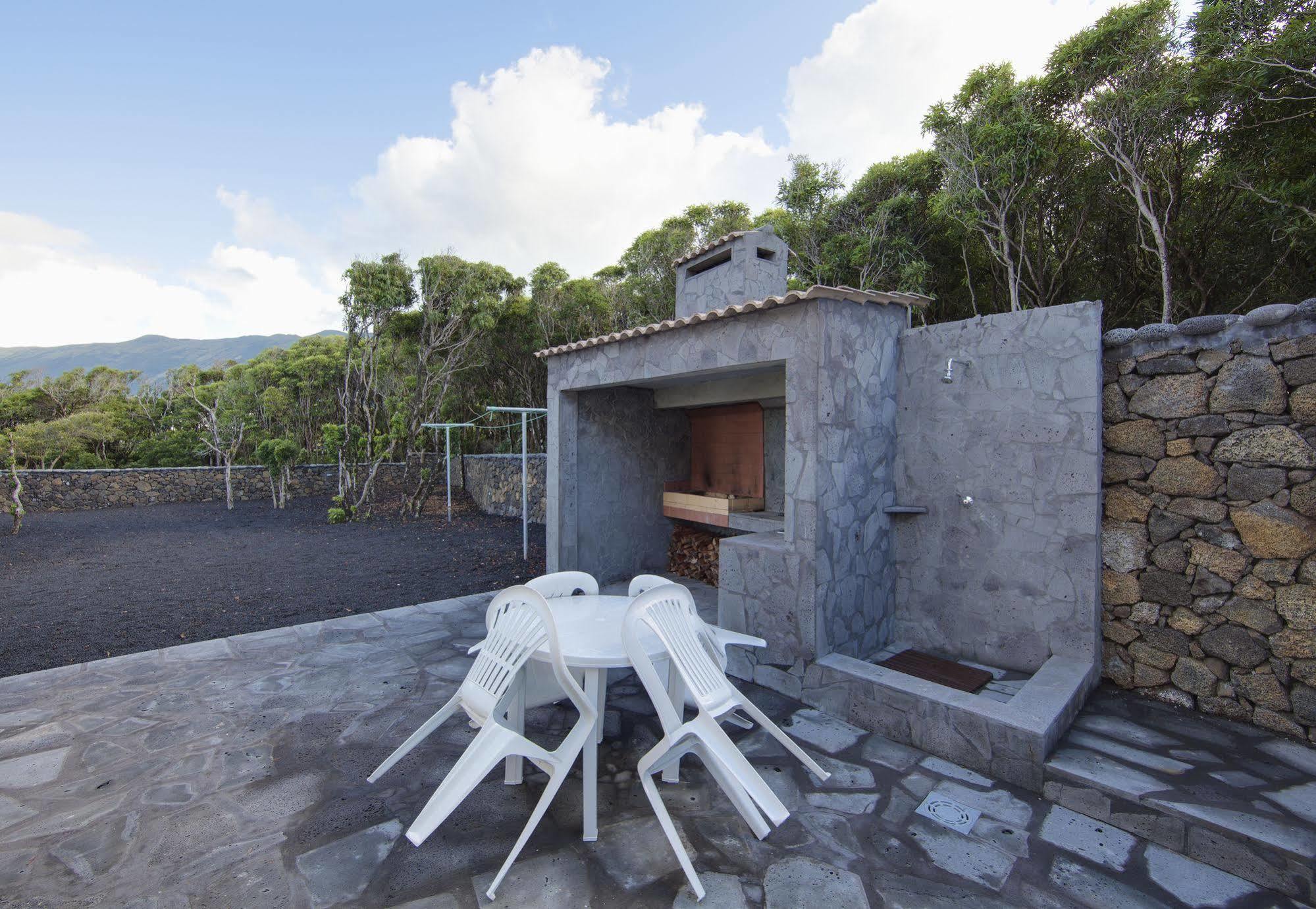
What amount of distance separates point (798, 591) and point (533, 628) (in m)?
2.19

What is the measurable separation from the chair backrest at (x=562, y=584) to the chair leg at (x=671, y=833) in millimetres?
1309

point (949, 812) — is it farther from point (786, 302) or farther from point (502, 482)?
point (502, 482)

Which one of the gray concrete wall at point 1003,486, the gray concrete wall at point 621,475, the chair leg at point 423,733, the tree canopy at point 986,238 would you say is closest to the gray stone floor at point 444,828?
the chair leg at point 423,733

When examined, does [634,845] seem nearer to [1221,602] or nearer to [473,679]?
[473,679]

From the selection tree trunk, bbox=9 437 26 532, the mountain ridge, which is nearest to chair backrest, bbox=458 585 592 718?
tree trunk, bbox=9 437 26 532

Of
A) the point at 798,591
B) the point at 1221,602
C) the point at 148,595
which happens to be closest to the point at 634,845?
the point at 798,591

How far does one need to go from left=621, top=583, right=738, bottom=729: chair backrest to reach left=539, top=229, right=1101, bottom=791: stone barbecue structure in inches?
56.9

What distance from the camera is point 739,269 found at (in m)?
5.96

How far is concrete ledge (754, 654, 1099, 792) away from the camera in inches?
120

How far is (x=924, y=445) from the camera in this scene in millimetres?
4641

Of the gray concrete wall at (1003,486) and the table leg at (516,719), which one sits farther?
the gray concrete wall at (1003,486)

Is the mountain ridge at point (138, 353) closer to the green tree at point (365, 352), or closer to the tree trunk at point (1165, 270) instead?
the green tree at point (365, 352)

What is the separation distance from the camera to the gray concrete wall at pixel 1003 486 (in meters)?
3.93

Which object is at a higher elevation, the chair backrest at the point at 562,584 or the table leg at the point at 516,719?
the chair backrest at the point at 562,584
